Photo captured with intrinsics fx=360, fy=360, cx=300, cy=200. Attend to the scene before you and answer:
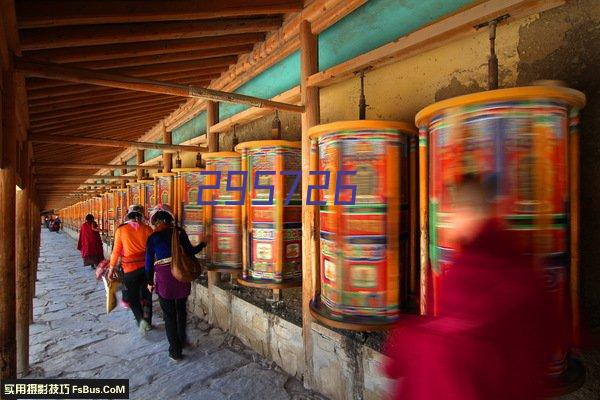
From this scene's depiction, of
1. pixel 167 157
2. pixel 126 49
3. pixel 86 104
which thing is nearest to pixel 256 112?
pixel 126 49

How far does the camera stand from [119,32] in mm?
3150

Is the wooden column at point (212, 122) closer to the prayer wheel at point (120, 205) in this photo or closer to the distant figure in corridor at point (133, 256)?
the distant figure in corridor at point (133, 256)

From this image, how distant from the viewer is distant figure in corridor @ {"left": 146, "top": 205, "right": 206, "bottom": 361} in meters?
4.13

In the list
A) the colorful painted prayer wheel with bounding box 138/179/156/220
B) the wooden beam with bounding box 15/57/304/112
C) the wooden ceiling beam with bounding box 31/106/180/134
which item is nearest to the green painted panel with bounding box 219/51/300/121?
the wooden beam with bounding box 15/57/304/112

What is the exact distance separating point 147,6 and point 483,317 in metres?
3.11

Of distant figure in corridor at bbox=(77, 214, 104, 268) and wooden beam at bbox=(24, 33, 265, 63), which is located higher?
wooden beam at bbox=(24, 33, 265, 63)

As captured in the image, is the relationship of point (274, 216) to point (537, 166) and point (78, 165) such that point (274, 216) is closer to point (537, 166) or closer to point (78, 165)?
point (537, 166)

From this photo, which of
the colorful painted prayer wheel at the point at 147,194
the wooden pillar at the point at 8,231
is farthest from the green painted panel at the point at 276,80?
the colorful painted prayer wheel at the point at 147,194

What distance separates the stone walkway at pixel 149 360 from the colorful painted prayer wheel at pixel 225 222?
1052 millimetres

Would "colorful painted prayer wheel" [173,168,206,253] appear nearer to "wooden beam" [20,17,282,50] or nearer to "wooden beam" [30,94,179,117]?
"wooden beam" [30,94,179,117]

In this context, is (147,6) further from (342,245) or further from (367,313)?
(367,313)

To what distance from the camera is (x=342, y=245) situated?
2502 millimetres

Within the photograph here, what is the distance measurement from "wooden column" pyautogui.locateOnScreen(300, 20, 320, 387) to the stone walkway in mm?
523

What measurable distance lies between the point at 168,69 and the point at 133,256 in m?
2.52
